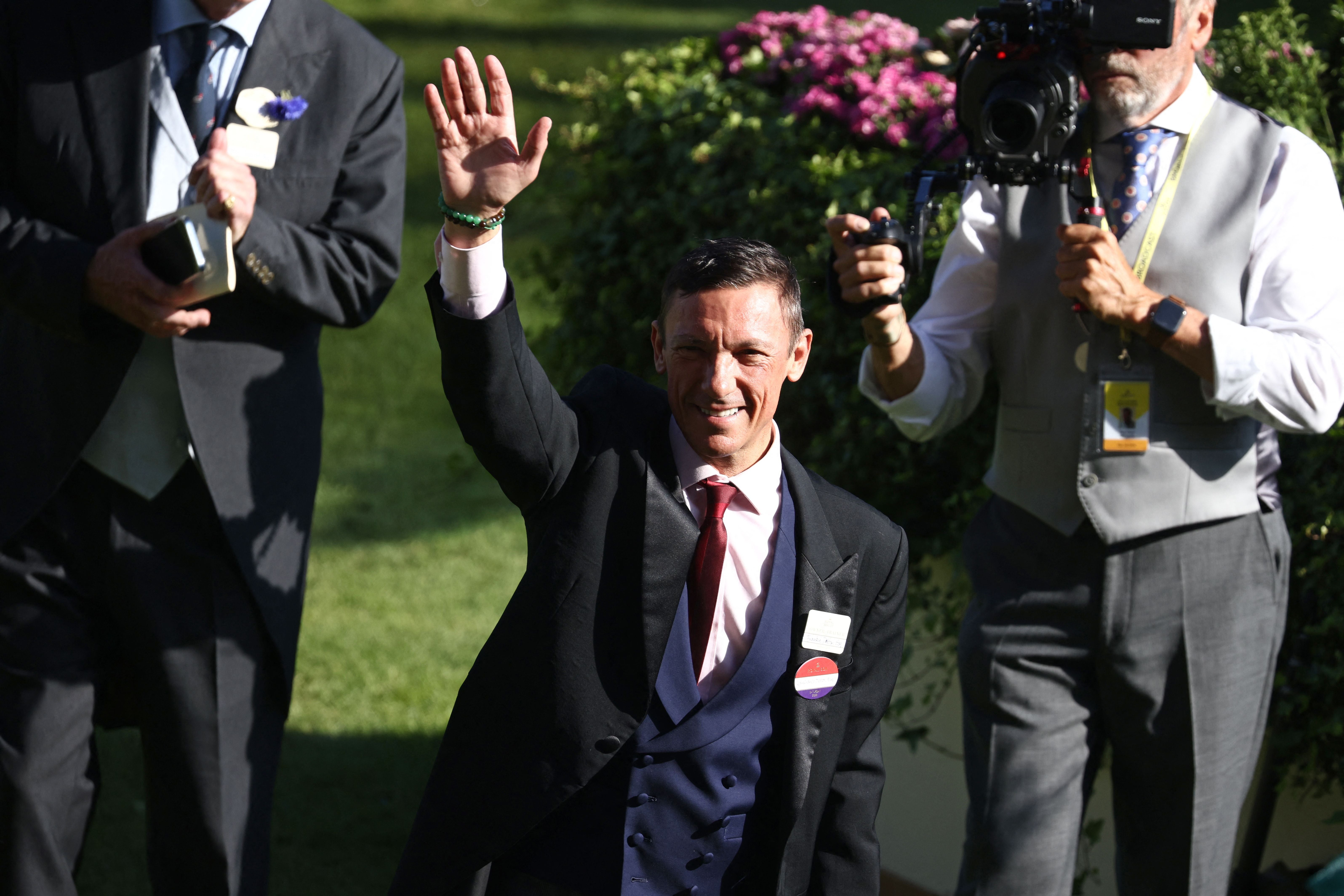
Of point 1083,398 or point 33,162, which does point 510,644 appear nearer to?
point 1083,398

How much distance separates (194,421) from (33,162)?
0.56m

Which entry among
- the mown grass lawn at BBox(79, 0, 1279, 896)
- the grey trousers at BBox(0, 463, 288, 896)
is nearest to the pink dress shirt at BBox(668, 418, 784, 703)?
the mown grass lawn at BBox(79, 0, 1279, 896)

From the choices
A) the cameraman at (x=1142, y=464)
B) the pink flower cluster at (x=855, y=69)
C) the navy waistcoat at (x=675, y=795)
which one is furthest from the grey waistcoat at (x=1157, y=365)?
the pink flower cluster at (x=855, y=69)

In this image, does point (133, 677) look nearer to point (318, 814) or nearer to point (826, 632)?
point (826, 632)

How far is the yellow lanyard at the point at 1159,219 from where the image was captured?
98.3 inches

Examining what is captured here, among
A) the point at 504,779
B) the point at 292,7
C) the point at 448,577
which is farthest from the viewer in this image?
the point at 448,577

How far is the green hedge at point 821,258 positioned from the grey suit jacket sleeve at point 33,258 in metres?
1.71

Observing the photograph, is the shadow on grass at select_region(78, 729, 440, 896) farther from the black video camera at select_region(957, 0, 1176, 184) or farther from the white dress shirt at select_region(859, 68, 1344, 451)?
the black video camera at select_region(957, 0, 1176, 184)

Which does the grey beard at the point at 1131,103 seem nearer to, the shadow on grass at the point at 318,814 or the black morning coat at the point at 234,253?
the black morning coat at the point at 234,253

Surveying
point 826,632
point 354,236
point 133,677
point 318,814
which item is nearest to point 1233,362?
point 826,632

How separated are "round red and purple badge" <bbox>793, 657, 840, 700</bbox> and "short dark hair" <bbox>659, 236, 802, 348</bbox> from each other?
0.47 metres

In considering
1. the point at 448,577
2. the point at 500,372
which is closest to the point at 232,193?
the point at 500,372

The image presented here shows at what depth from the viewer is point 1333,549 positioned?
2807 millimetres

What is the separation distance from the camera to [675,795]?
204 cm
